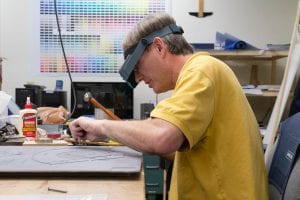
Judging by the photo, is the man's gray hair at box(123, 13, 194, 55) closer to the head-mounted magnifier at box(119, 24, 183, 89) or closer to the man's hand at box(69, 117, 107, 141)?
the head-mounted magnifier at box(119, 24, 183, 89)

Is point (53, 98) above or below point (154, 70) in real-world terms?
below

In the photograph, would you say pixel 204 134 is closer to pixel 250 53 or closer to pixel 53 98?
pixel 250 53

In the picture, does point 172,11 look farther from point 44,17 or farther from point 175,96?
point 175,96

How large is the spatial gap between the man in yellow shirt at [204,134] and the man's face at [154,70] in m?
0.04

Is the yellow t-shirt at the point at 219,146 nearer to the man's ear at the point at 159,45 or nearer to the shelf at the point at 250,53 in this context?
the man's ear at the point at 159,45

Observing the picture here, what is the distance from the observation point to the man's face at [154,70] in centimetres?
125

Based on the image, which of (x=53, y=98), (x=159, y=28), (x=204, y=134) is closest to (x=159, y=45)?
(x=159, y=28)

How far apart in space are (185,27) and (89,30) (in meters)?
0.80

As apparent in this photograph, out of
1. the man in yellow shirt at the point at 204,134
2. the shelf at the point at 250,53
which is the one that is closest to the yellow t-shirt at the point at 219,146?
the man in yellow shirt at the point at 204,134

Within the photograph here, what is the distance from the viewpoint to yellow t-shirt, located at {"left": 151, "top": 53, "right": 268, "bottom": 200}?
1.02m

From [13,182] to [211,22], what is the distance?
246 cm

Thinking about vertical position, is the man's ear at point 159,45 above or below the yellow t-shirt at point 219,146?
above

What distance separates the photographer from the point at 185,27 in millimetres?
3123

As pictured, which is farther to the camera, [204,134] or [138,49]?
[138,49]
